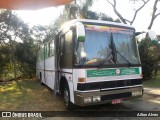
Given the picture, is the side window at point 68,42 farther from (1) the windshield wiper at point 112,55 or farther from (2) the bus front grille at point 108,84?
(2) the bus front grille at point 108,84

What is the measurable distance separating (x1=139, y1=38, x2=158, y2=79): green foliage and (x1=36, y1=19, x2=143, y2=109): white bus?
8.86 metres

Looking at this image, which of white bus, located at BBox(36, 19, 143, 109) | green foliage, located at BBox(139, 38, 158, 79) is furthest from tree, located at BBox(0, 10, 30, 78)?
white bus, located at BBox(36, 19, 143, 109)

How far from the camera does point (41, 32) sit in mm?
28875

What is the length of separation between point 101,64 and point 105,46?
683mm

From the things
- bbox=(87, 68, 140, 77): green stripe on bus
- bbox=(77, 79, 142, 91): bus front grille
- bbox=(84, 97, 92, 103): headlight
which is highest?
bbox=(87, 68, 140, 77): green stripe on bus

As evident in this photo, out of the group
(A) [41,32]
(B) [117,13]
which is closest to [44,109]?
(B) [117,13]

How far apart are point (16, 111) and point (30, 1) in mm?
7721

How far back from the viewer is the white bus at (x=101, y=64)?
6.76m

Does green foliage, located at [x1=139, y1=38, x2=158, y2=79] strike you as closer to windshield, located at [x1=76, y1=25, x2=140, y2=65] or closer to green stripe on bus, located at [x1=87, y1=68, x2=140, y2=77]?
windshield, located at [x1=76, y1=25, x2=140, y2=65]

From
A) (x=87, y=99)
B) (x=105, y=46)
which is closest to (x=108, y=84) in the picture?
(x=87, y=99)

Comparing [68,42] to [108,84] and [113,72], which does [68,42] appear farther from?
[108,84]

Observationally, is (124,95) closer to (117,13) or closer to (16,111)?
(16,111)

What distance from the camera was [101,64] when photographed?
22.9 feet

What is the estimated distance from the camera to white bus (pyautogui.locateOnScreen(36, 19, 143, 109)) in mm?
6756
